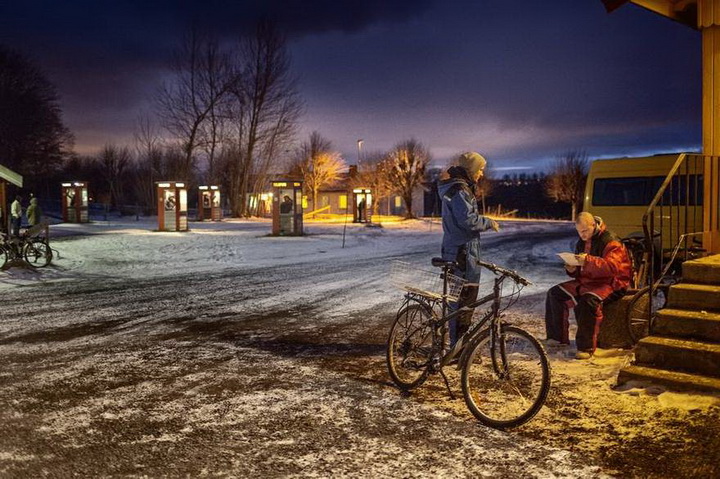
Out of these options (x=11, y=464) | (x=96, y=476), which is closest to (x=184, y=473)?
(x=96, y=476)

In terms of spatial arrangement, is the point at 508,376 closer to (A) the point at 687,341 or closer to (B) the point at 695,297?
(A) the point at 687,341

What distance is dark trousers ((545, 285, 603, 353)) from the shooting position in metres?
6.47

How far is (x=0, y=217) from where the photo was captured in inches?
721

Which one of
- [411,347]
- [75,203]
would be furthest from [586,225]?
[75,203]

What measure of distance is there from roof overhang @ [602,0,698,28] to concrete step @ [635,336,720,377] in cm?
464

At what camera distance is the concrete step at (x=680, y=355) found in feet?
16.8

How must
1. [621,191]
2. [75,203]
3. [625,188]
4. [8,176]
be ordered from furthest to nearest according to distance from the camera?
[75,203]
[8,176]
[621,191]
[625,188]

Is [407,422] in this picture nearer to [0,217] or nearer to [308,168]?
[0,217]

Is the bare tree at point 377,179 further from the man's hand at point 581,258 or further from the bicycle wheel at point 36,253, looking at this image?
the man's hand at point 581,258

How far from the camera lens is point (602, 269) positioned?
6.49 metres

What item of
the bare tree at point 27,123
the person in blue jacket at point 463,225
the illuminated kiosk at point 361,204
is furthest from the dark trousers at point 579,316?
the bare tree at point 27,123

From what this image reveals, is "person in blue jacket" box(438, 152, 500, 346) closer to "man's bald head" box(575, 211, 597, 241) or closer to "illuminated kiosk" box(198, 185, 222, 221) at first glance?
"man's bald head" box(575, 211, 597, 241)

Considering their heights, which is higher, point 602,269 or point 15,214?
point 15,214

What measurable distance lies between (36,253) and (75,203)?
24947 millimetres
